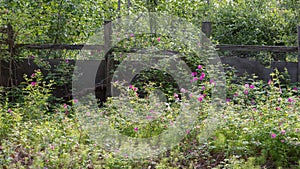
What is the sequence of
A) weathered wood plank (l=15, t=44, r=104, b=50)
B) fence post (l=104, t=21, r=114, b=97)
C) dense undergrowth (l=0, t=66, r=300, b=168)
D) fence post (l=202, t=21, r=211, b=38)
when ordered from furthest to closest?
fence post (l=202, t=21, r=211, b=38), weathered wood plank (l=15, t=44, r=104, b=50), fence post (l=104, t=21, r=114, b=97), dense undergrowth (l=0, t=66, r=300, b=168)

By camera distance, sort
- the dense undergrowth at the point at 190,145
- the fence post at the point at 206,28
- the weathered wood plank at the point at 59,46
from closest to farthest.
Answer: the dense undergrowth at the point at 190,145 → the weathered wood plank at the point at 59,46 → the fence post at the point at 206,28

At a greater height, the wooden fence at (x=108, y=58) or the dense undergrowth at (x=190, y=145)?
the wooden fence at (x=108, y=58)

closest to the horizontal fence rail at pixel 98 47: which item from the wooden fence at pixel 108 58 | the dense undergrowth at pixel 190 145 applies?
the wooden fence at pixel 108 58

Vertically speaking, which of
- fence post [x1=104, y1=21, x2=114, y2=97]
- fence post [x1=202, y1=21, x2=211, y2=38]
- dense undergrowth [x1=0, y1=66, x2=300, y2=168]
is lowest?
dense undergrowth [x1=0, y1=66, x2=300, y2=168]

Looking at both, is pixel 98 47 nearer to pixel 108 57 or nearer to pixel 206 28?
pixel 108 57

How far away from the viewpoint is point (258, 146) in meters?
4.01

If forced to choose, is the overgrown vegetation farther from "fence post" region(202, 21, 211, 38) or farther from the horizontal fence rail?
"fence post" region(202, 21, 211, 38)

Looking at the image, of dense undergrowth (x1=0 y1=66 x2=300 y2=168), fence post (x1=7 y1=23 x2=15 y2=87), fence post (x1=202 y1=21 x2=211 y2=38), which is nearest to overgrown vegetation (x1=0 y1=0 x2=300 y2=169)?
dense undergrowth (x1=0 y1=66 x2=300 y2=168)

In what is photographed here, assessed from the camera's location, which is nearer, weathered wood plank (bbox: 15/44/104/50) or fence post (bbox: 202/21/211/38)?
weathered wood plank (bbox: 15/44/104/50)

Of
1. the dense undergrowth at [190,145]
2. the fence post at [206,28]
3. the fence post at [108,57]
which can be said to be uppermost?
the fence post at [206,28]

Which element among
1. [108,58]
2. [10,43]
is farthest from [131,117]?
[10,43]

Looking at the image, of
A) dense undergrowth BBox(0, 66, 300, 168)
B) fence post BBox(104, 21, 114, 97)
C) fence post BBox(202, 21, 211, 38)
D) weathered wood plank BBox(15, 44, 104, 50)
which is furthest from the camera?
fence post BBox(202, 21, 211, 38)

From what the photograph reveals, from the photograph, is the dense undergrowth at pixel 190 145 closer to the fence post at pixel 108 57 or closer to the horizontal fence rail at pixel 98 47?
the fence post at pixel 108 57

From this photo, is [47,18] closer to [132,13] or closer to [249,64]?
[132,13]
